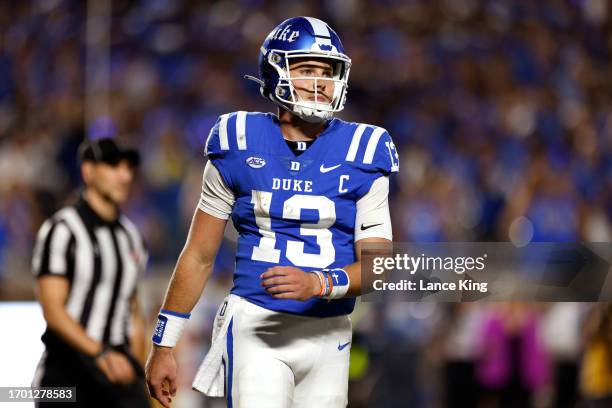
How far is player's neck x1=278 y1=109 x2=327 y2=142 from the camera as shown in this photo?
11.1 feet

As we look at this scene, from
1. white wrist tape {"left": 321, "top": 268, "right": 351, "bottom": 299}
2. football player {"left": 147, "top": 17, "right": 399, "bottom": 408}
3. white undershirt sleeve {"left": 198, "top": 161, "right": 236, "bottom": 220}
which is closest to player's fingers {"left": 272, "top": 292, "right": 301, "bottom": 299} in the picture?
white wrist tape {"left": 321, "top": 268, "right": 351, "bottom": 299}

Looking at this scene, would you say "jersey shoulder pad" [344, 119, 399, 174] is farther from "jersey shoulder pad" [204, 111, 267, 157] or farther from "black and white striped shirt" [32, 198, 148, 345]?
"black and white striped shirt" [32, 198, 148, 345]

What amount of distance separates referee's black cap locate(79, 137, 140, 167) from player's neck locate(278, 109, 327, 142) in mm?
1489

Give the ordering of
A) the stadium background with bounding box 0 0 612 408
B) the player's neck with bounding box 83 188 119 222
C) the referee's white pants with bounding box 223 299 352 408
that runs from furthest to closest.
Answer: the stadium background with bounding box 0 0 612 408, the player's neck with bounding box 83 188 119 222, the referee's white pants with bounding box 223 299 352 408

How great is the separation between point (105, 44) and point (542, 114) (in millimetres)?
3952

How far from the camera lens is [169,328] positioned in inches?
133

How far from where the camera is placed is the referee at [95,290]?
4.32 metres

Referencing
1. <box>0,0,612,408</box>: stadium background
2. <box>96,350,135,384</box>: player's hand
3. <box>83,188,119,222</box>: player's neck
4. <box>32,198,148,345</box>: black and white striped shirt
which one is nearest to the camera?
<box>96,350,135,384</box>: player's hand

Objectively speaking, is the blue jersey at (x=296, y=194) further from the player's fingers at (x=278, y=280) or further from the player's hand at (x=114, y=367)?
the player's hand at (x=114, y=367)

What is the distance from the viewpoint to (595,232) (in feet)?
25.6

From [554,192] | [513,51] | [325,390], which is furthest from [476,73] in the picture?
[325,390]

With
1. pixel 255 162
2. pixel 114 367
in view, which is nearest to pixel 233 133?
pixel 255 162

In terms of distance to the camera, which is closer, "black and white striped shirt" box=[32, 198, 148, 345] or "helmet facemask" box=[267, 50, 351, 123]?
A: "helmet facemask" box=[267, 50, 351, 123]

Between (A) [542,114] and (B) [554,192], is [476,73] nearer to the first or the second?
(A) [542,114]
